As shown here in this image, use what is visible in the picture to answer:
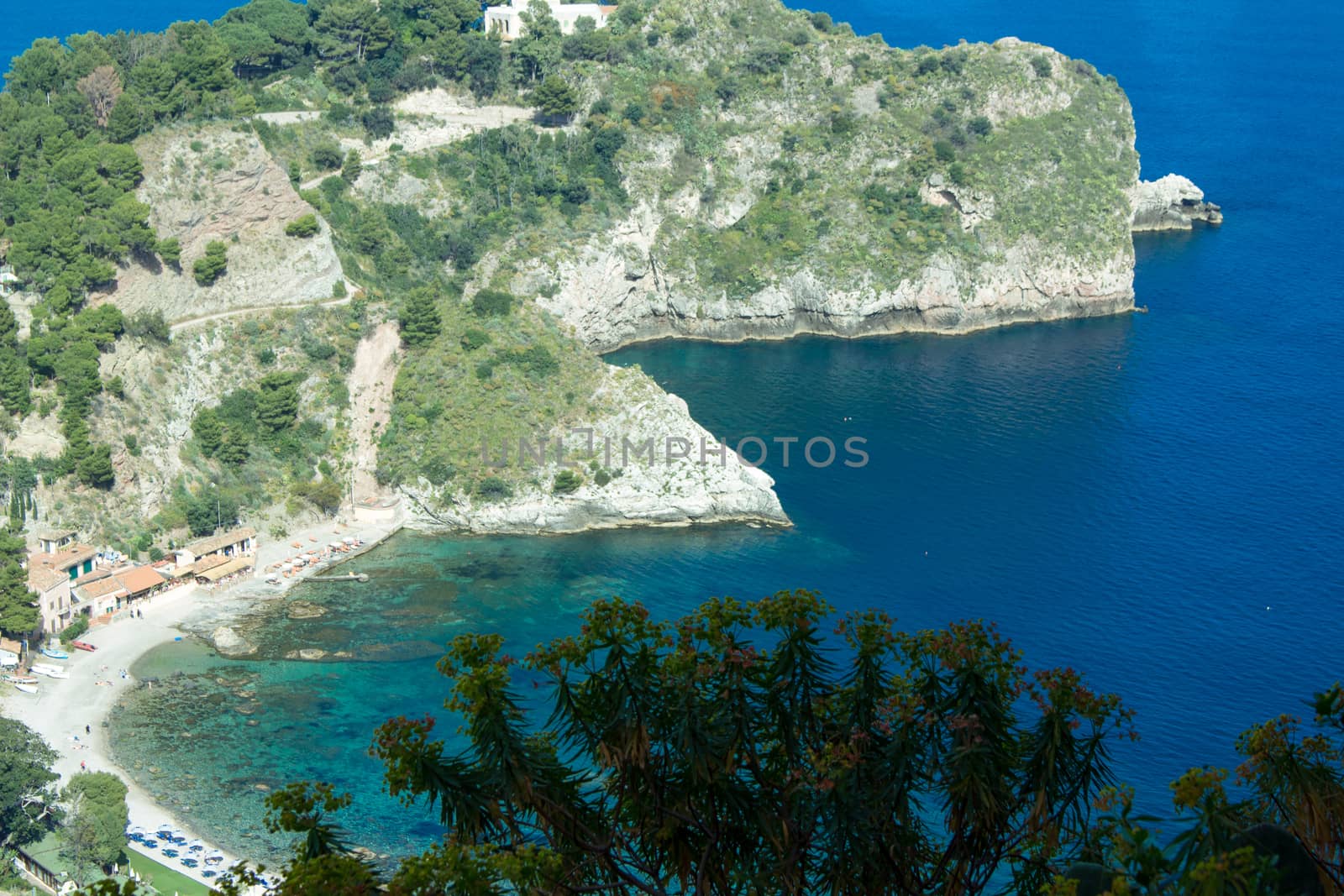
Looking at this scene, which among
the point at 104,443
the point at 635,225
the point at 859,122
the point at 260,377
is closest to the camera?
the point at 104,443

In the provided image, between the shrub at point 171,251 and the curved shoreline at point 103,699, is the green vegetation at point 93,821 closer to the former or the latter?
the curved shoreline at point 103,699

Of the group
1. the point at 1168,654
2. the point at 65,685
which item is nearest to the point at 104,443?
the point at 65,685

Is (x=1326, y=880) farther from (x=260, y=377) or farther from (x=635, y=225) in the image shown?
(x=635, y=225)

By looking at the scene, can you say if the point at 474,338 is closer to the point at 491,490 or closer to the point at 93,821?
the point at 491,490

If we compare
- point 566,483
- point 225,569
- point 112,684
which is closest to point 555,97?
point 566,483

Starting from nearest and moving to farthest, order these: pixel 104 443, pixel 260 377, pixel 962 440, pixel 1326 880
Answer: pixel 1326 880, pixel 104 443, pixel 260 377, pixel 962 440

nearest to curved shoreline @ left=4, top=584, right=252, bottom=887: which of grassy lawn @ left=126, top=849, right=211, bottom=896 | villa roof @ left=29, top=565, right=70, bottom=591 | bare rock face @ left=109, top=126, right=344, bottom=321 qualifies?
grassy lawn @ left=126, top=849, right=211, bottom=896

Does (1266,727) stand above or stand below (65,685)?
above

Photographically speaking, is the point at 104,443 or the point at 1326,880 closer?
the point at 1326,880
